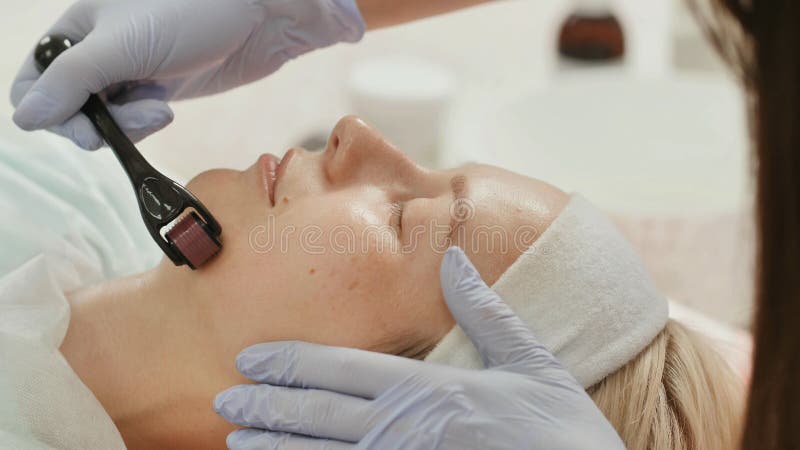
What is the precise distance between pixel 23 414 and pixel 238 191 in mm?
414

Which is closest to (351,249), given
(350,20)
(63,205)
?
(350,20)

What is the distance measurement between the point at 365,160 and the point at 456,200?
0.15 meters

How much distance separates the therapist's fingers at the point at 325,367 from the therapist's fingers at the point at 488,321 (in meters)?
0.09

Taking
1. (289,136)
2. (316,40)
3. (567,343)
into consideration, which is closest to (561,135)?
(289,136)

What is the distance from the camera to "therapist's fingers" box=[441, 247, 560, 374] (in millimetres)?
1050

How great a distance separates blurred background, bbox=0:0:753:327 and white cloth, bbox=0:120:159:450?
46 cm

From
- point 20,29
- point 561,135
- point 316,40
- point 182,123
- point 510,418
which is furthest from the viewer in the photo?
point 561,135

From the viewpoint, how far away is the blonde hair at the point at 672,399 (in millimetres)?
1130

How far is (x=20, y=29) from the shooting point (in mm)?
1936

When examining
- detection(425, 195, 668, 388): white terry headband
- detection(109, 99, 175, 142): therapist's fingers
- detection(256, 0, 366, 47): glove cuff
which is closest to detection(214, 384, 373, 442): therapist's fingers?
detection(425, 195, 668, 388): white terry headband

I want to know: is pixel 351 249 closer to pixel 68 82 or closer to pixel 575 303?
pixel 575 303

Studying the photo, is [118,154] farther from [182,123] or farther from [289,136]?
[289,136]

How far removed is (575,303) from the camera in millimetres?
1108

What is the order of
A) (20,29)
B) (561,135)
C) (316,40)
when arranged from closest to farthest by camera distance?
1. (316,40)
2. (20,29)
3. (561,135)
